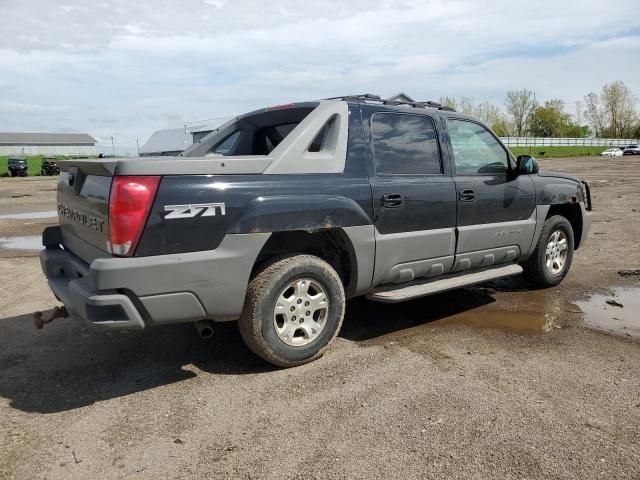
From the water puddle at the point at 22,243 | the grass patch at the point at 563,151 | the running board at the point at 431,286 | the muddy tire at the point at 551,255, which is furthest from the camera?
the grass patch at the point at 563,151

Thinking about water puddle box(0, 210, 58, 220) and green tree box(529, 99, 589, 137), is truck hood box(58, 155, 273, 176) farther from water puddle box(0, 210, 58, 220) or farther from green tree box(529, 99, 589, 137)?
green tree box(529, 99, 589, 137)

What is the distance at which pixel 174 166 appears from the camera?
10.7ft

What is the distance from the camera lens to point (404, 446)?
2883 mm

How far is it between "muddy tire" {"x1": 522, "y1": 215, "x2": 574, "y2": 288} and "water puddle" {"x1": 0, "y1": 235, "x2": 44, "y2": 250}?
24.9 ft

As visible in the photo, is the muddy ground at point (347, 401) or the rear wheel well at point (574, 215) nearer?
the muddy ground at point (347, 401)

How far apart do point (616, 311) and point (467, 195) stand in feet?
6.36

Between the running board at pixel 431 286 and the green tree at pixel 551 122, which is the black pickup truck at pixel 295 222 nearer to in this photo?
the running board at pixel 431 286

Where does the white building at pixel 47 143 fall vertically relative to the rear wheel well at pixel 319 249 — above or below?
above

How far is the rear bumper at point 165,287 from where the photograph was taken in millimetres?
3193

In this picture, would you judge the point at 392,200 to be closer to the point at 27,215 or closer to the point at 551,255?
the point at 551,255

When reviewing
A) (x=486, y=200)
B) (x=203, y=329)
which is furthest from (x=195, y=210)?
(x=486, y=200)

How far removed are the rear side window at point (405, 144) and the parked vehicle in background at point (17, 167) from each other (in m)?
44.0

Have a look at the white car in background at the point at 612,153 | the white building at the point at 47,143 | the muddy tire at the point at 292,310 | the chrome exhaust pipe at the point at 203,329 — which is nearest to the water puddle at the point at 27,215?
the chrome exhaust pipe at the point at 203,329

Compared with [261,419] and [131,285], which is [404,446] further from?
[131,285]
